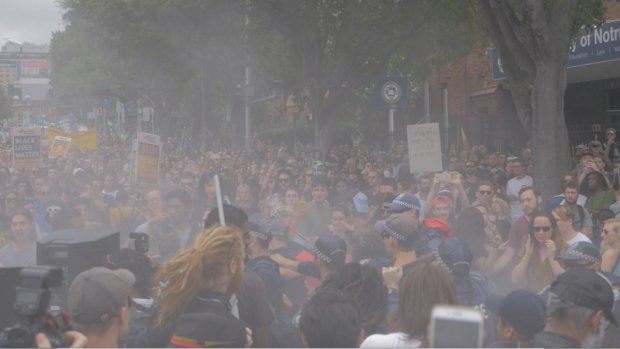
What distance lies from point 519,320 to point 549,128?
7873 millimetres

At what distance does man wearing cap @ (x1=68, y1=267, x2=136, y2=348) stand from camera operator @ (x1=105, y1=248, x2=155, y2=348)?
83 centimetres

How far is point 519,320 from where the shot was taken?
13.1 ft

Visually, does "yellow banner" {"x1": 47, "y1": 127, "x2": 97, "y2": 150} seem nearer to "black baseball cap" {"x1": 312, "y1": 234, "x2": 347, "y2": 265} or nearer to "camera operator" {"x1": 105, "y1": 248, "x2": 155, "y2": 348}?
"black baseball cap" {"x1": 312, "y1": 234, "x2": 347, "y2": 265}

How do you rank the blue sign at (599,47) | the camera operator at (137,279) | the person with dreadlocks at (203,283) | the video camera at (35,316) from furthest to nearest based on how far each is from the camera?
the blue sign at (599,47), the camera operator at (137,279), the person with dreadlocks at (203,283), the video camera at (35,316)

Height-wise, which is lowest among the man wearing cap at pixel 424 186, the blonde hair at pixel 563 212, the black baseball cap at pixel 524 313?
the black baseball cap at pixel 524 313

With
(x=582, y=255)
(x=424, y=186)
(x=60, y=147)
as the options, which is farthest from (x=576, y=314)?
(x=60, y=147)

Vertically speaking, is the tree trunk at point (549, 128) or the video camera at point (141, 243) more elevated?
the tree trunk at point (549, 128)

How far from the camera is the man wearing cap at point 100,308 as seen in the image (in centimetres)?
387

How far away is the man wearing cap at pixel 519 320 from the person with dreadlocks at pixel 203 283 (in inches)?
44.1

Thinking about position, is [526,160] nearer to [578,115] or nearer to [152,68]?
[578,115]

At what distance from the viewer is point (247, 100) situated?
29141 millimetres

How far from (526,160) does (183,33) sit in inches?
483

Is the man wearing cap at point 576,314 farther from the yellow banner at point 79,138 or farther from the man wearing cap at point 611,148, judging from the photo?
the yellow banner at point 79,138

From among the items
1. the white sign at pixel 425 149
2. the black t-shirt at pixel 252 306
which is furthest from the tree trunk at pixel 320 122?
the black t-shirt at pixel 252 306
